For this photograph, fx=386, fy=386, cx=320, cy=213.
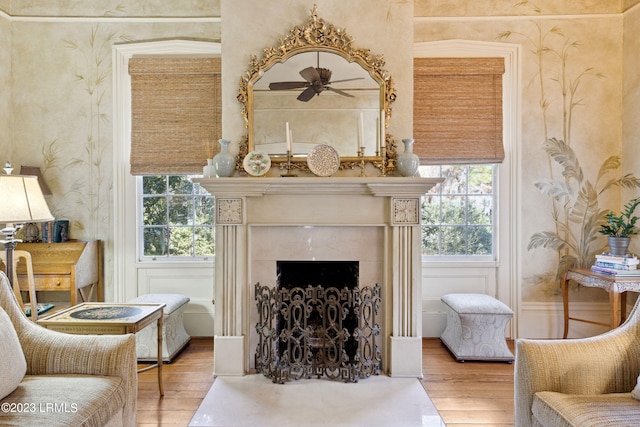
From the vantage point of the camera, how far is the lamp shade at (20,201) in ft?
6.31

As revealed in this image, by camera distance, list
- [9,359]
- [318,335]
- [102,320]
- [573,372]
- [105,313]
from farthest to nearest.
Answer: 1. [318,335]
2. [105,313]
3. [102,320]
4. [573,372]
5. [9,359]

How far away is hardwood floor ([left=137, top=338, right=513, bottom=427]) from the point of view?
87.4 inches

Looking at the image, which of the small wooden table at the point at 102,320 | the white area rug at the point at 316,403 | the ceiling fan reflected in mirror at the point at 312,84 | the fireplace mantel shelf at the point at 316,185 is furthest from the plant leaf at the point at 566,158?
the small wooden table at the point at 102,320

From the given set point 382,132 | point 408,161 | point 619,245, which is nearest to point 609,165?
point 619,245

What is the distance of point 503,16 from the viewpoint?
3.46 meters

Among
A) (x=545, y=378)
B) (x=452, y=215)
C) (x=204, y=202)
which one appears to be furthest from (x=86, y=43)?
(x=545, y=378)

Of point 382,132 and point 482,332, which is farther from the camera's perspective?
point 482,332

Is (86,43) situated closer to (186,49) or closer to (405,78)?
(186,49)

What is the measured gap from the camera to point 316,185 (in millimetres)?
2650

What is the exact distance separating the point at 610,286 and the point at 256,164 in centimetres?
274

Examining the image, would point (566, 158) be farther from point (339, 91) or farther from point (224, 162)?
point (224, 162)

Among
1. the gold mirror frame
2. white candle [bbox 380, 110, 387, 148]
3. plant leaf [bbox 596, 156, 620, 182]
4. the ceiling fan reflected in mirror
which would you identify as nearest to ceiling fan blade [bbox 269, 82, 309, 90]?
the ceiling fan reflected in mirror

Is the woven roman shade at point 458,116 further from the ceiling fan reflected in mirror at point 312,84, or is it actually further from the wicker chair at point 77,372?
the wicker chair at point 77,372

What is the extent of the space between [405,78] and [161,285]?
278 cm
